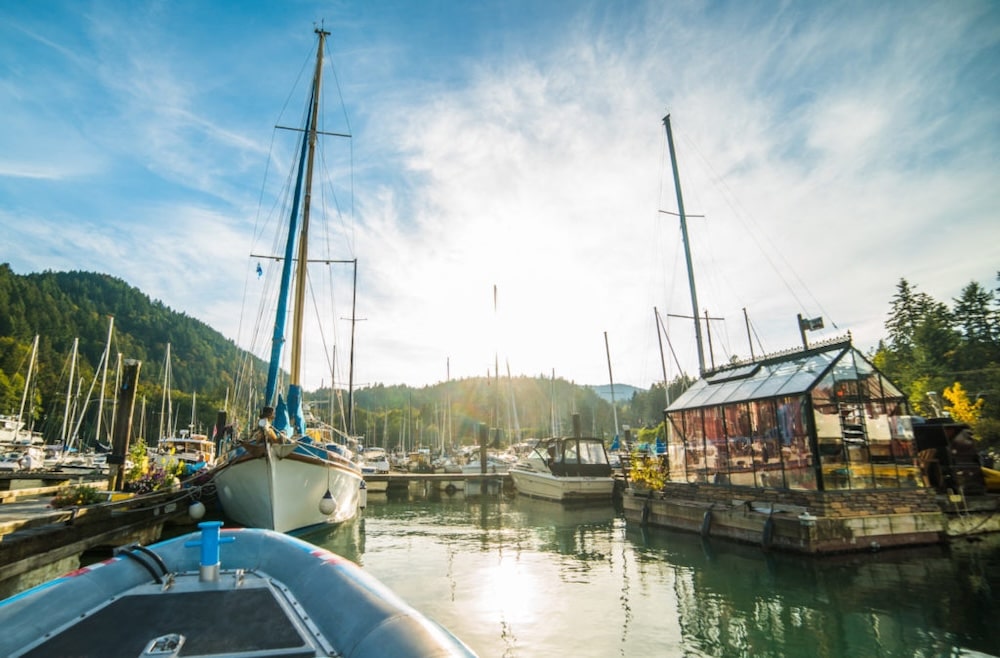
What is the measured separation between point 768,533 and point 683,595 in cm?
461

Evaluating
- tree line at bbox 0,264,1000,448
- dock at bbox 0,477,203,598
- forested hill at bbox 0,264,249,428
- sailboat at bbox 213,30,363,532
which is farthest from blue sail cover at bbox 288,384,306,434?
forested hill at bbox 0,264,249,428

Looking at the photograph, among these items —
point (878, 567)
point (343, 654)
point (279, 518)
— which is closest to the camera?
point (343, 654)

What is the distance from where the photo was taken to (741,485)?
51.4ft

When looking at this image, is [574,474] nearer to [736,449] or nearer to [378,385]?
[736,449]

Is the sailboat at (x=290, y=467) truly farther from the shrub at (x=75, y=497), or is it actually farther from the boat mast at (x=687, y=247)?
the boat mast at (x=687, y=247)

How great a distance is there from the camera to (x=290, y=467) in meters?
15.2

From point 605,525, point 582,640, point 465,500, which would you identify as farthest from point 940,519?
point 465,500

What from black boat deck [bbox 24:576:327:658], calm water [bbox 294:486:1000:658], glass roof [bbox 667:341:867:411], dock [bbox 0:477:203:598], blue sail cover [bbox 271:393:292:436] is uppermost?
glass roof [bbox 667:341:867:411]

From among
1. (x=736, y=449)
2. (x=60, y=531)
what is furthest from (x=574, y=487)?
(x=60, y=531)

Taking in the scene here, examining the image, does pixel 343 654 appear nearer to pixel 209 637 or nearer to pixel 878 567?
pixel 209 637

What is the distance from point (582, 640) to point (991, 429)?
31.4 metres

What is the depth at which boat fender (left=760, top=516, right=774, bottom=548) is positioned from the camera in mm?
13281

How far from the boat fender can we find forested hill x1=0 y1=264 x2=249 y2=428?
82831 mm

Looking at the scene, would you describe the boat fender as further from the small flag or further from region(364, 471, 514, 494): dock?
region(364, 471, 514, 494): dock
